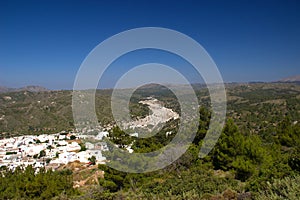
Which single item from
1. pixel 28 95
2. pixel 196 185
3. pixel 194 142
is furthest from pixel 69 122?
pixel 196 185

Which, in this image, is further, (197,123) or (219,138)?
(197,123)

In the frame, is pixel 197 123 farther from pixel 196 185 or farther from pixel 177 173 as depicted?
pixel 196 185

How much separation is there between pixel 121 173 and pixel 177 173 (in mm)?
2331

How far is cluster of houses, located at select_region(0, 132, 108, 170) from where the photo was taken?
31484 millimetres

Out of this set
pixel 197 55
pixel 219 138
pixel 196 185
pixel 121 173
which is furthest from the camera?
pixel 219 138

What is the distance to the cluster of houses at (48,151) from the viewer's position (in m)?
31.5

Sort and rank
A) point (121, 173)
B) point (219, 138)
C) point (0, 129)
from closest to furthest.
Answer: point (121, 173)
point (219, 138)
point (0, 129)

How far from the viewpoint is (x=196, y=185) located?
7.31m

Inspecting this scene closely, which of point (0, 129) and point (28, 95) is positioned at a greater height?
point (28, 95)

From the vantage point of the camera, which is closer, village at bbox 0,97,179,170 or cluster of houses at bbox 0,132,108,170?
village at bbox 0,97,179,170

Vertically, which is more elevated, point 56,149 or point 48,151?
point 56,149

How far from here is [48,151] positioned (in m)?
40.9

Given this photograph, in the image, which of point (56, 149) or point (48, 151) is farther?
point (48, 151)

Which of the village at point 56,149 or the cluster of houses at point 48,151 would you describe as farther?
the cluster of houses at point 48,151
